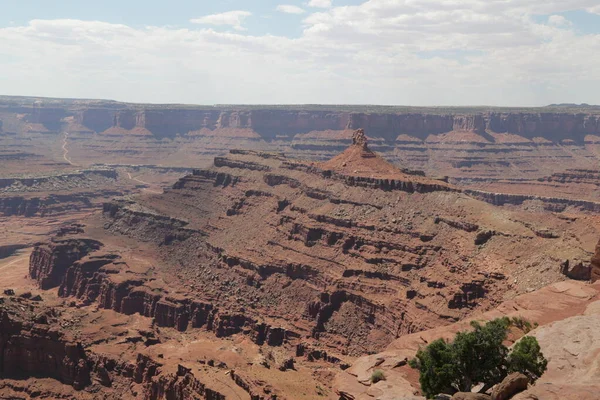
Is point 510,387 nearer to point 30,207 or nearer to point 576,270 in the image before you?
point 576,270

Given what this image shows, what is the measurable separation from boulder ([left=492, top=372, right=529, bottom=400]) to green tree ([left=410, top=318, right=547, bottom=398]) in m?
4.64

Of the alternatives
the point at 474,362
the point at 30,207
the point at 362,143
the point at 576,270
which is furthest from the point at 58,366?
the point at 30,207

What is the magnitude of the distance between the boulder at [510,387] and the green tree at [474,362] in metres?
4.64

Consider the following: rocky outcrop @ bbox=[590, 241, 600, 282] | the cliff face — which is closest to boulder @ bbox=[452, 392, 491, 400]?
rocky outcrop @ bbox=[590, 241, 600, 282]

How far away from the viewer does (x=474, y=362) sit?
38.4 meters

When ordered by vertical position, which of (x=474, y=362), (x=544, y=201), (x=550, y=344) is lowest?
(x=544, y=201)

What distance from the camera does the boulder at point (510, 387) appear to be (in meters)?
32.4

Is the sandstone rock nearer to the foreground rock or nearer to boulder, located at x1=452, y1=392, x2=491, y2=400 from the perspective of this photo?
the foreground rock

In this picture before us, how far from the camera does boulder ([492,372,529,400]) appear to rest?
3244 cm

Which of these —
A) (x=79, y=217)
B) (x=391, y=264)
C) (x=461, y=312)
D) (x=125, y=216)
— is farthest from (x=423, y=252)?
(x=79, y=217)

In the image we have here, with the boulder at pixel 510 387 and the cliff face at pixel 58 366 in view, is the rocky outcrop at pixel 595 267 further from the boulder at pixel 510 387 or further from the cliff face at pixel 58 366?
the cliff face at pixel 58 366

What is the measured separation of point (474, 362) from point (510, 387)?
237 inches

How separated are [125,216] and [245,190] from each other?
27763 millimetres

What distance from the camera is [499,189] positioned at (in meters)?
196
